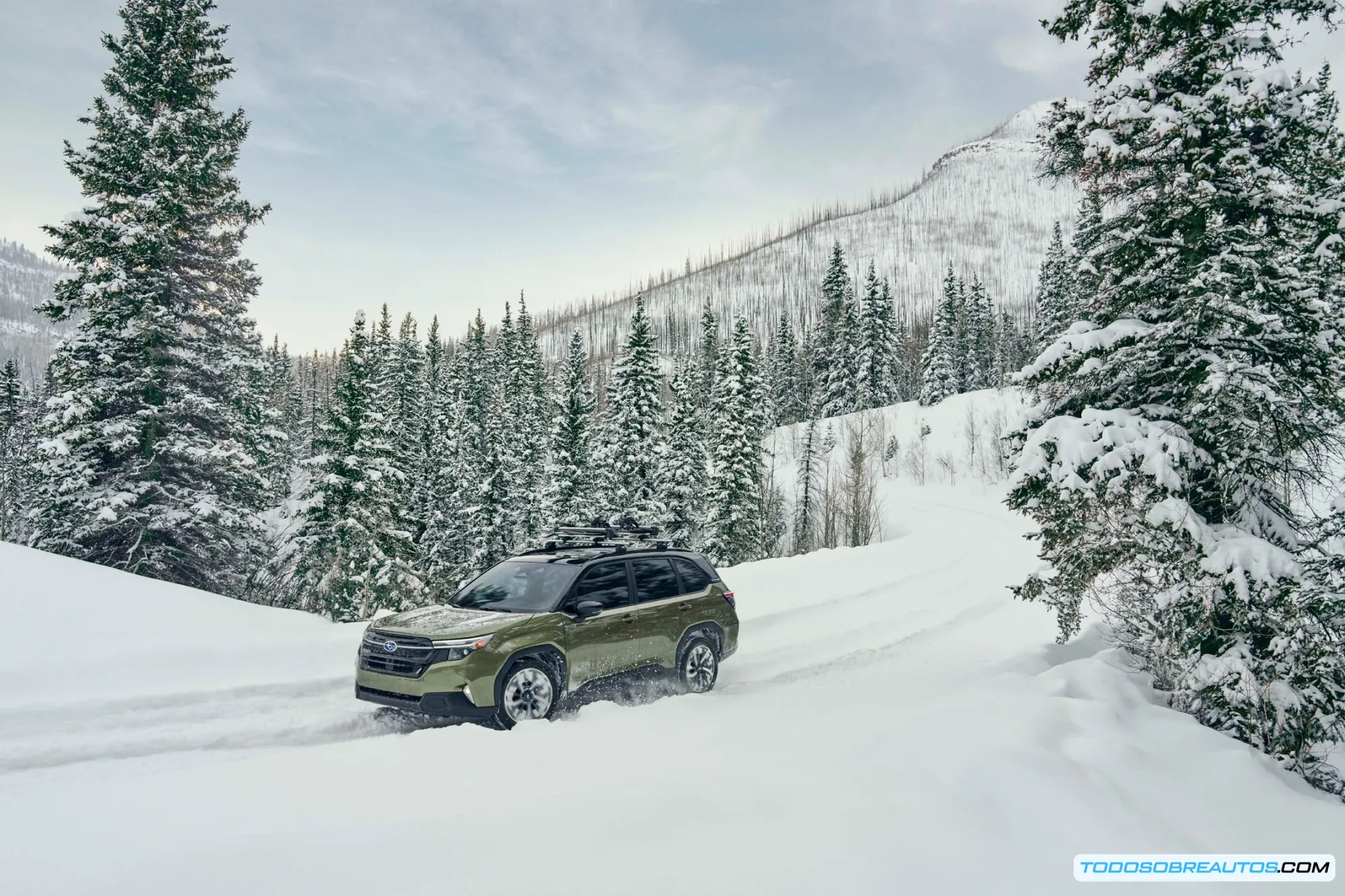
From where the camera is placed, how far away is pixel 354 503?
2895cm

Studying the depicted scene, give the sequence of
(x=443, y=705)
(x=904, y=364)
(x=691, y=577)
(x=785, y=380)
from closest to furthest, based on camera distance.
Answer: (x=443, y=705) → (x=691, y=577) → (x=785, y=380) → (x=904, y=364)

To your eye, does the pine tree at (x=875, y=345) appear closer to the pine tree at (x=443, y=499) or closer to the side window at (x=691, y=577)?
the pine tree at (x=443, y=499)

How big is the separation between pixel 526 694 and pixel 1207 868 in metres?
5.89

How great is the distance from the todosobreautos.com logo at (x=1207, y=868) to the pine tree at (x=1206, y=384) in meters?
2.69

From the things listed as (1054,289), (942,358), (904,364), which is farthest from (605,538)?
(904,364)

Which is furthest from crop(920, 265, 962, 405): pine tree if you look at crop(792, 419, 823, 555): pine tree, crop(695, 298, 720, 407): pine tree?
crop(792, 419, 823, 555): pine tree

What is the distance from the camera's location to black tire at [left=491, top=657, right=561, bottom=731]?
7527 mm

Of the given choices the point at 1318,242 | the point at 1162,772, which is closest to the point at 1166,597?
the point at 1162,772

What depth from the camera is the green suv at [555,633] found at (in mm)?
7453

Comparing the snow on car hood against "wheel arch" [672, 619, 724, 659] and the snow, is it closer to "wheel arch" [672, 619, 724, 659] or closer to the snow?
the snow

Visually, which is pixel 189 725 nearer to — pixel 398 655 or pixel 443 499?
pixel 398 655

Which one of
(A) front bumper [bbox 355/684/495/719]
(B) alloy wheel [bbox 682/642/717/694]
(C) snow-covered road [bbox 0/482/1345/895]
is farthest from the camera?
(B) alloy wheel [bbox 682/642/717/694]

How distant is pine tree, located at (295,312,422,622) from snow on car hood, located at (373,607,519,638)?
21.4m

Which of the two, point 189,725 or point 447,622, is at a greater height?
point 447,622
